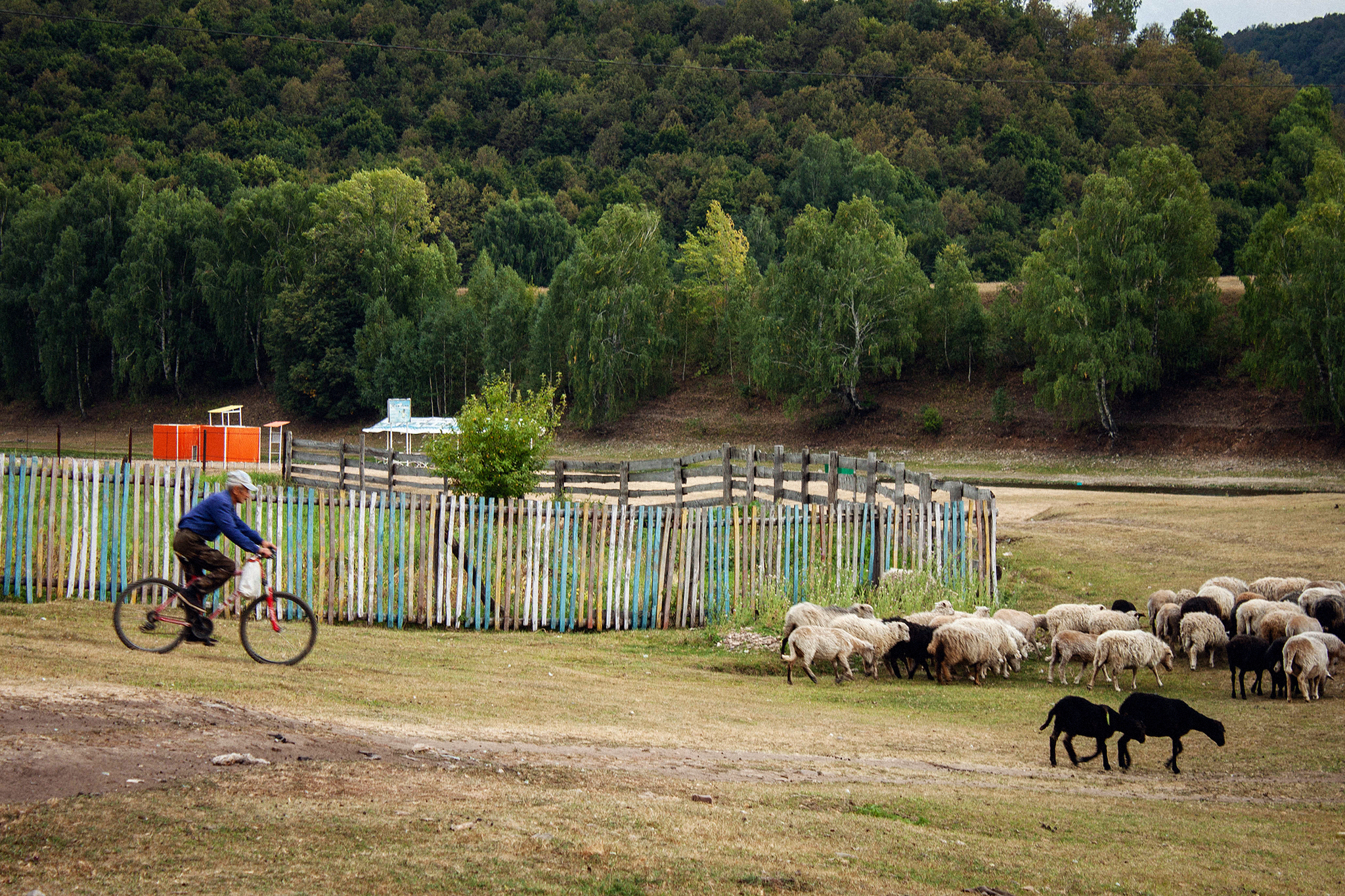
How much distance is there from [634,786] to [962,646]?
638 cm

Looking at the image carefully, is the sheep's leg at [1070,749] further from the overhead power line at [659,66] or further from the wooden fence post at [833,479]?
the overhead power line at [659,66]

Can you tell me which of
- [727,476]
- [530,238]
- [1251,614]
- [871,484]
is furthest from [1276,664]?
[530,238]

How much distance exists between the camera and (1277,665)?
11.6 meters

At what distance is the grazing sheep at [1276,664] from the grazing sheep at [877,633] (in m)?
3.74

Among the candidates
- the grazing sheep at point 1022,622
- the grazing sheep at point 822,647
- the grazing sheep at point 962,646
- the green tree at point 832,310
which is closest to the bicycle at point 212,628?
the grazing sheep at point 822,647

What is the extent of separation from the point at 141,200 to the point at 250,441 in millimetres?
51247

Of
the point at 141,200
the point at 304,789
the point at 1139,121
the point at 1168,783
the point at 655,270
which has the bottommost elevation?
the point at 1168,783

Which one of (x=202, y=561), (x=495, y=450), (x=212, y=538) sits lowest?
(x=202, y=561)

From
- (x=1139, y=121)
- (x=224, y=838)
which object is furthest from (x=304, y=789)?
A: (x=1139, y=121)

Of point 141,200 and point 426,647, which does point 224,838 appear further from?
point 141,200

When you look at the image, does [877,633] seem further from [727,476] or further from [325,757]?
[727,476]

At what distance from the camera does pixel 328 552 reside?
14.4 metres

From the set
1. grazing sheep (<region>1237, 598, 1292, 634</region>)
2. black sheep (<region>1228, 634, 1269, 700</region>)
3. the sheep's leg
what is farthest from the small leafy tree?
the sheep's leg

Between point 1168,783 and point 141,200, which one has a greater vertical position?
point 141,200
